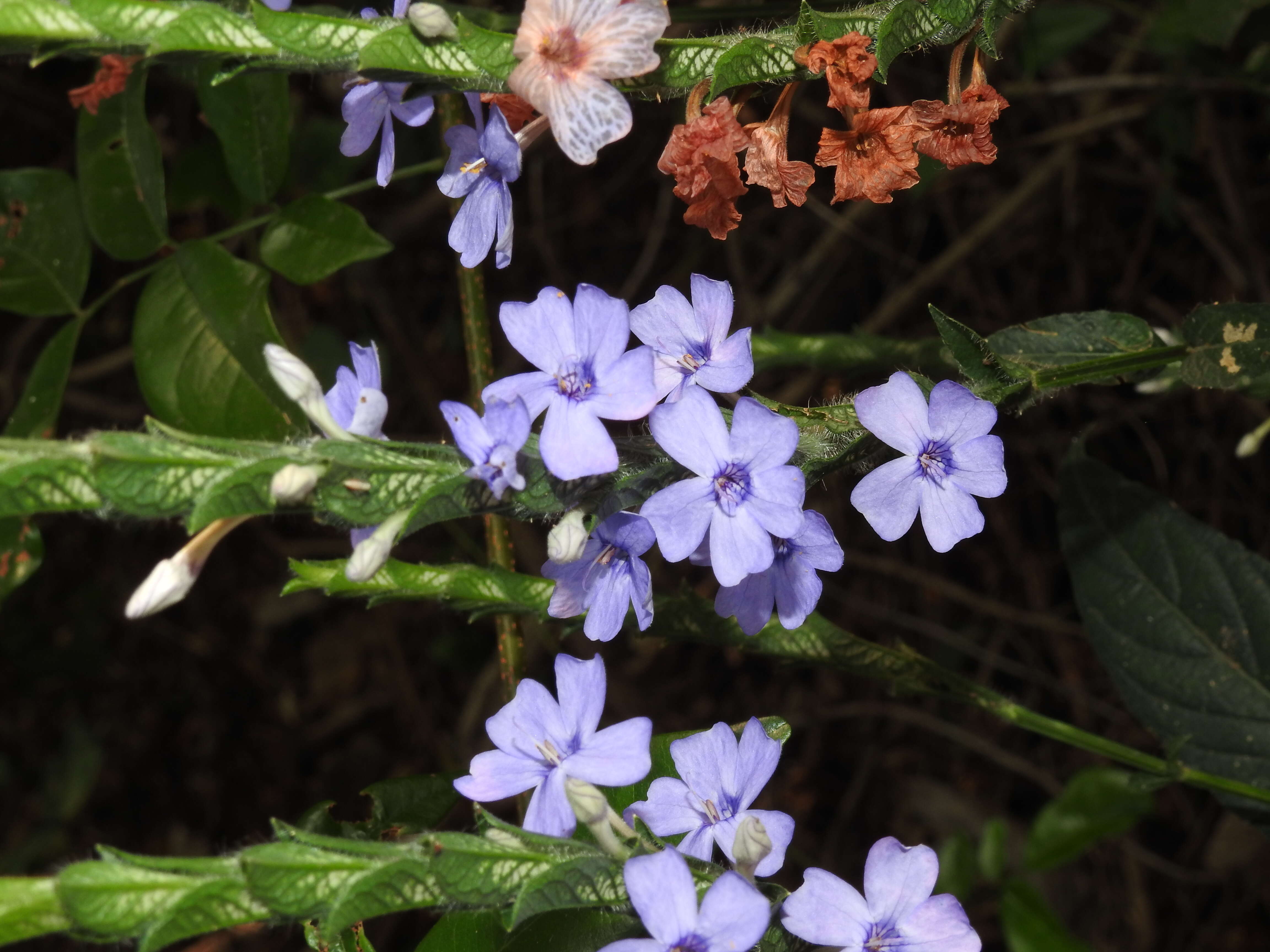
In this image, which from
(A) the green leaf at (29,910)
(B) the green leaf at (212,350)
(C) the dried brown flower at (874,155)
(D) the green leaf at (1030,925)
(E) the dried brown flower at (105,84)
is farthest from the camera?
(D) the green leaf at (1030,925)

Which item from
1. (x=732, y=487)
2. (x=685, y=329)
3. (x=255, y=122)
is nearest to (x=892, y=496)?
(x=732, y=487)

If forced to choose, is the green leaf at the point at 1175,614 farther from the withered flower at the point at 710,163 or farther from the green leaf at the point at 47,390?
the green leaf at the point at 47,390

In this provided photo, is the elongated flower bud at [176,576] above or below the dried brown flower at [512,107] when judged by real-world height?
below

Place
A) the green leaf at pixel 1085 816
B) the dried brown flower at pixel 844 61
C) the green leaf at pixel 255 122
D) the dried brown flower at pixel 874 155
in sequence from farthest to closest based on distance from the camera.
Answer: the green leaf at pixel 1085 816 < the green leaf at pixel 255 122 < the dried brown flower at pixel 874 155 < the dried brown flower at pixel 844 61

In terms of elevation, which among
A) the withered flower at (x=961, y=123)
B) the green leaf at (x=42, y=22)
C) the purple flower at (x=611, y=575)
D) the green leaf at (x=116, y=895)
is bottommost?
the green leaf at (x=116, y=895)

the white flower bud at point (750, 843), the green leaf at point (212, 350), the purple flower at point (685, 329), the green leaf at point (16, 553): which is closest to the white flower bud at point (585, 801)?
the white flower bud at point (750, 843)

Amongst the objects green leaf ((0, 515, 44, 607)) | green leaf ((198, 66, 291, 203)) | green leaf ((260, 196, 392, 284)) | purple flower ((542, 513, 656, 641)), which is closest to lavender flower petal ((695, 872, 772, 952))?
purple flower ((542, 513, 656, 641))
